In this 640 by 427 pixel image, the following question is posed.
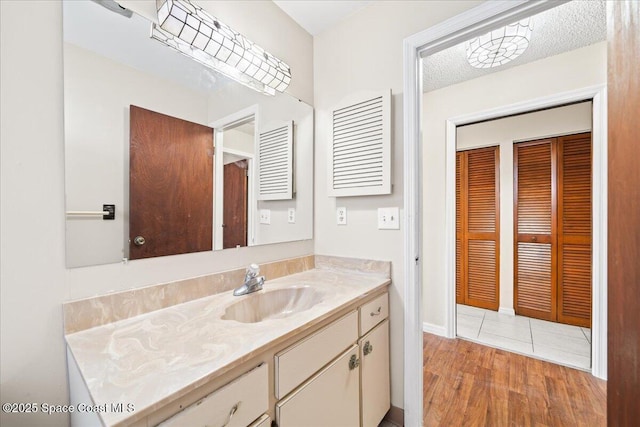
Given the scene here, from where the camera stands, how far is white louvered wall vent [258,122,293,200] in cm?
156

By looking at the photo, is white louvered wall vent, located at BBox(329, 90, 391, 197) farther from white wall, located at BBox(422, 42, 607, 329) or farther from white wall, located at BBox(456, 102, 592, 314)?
white wall, located at BBox(456, 102, 592, 314)

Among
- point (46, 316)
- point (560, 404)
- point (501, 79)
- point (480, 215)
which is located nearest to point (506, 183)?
point (480, 215)

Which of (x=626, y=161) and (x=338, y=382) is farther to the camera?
(x=338, y=382)

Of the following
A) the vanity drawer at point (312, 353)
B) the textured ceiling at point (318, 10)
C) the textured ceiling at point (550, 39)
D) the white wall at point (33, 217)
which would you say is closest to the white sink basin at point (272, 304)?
the vanity drawer at point (312, 353)

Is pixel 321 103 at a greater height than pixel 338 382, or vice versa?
pixel 321 103

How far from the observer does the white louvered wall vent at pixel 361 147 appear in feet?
4.89

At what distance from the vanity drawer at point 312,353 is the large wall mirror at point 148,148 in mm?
650

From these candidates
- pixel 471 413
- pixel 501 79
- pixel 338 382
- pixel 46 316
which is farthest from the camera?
pixel 501 79

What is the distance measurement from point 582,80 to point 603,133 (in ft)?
1.62

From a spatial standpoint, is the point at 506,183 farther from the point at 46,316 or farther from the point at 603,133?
the point at 46,316

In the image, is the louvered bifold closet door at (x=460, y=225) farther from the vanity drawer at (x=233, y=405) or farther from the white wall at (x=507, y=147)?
the vanity drawer at (x=233, y=405)

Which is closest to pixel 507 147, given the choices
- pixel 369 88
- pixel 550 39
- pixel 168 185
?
pixel 550 39

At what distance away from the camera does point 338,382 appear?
1082 mm

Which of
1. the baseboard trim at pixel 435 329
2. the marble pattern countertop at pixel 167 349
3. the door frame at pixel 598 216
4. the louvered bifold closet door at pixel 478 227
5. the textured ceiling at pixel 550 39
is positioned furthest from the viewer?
the louvered bifold closet door at pixel 478 227
